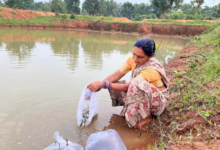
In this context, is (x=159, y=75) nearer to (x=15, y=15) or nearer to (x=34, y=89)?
(x=34, y=89)

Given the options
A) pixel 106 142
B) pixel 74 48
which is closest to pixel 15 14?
pixel 74 48

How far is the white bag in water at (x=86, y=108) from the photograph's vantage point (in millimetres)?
2221

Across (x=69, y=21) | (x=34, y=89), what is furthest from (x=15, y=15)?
(x=34, y=89)

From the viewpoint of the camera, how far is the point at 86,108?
A: 244 cm

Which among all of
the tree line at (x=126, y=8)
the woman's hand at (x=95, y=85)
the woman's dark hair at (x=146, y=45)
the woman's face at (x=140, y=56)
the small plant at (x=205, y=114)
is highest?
the tree line at (x=126, y=8)

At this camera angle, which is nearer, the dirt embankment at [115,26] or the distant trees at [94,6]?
the dirt embankment at [115,26]

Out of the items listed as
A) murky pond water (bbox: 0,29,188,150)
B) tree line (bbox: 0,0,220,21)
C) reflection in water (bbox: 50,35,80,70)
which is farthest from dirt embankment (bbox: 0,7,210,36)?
murky pond water (bbox: 0,29,188,150)

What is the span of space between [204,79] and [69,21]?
25.2 m

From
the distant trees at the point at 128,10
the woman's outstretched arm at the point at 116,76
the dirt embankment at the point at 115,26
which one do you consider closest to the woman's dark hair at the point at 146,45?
the woman's outstretched arm at the point at 116,76

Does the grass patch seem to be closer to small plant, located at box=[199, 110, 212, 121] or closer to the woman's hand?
small plant, located at box=[199, 110, 212, 121]

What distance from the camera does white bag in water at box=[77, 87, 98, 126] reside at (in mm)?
2221

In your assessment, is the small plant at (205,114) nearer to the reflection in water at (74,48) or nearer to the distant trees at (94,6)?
the reflection in water at (74,48)

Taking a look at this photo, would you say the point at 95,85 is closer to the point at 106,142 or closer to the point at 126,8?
the point at 106,142

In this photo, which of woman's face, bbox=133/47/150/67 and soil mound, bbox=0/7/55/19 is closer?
woman's face, bbox=133/47/150/67
